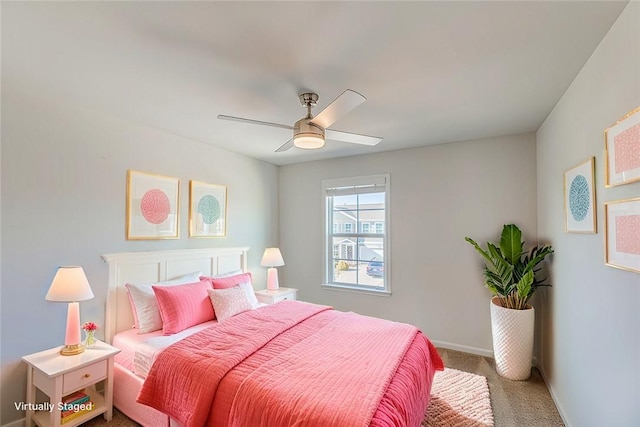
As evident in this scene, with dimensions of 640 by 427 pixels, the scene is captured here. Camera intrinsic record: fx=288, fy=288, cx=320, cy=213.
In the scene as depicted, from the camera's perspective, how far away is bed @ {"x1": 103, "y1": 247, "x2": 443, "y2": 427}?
1.46 metres

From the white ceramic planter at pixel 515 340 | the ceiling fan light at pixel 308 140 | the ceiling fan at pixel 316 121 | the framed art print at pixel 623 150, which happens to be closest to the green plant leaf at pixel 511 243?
the white ceramic planter at pixel 515 340

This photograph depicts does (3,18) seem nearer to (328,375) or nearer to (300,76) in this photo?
(300,76)

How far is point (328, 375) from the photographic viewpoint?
166 centimetres

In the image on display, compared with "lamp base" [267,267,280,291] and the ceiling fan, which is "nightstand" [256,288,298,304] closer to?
"lamp base" [267,267,280,291]

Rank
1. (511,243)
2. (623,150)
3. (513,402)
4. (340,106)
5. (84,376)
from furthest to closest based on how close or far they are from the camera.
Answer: (511,243)
(513,402)
(84,376)
(340,106)
(623,150)

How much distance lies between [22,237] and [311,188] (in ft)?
10.4

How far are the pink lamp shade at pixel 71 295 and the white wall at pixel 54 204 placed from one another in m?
0.23

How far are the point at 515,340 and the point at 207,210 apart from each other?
3519mm

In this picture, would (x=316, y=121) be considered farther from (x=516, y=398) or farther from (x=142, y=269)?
(x=516, y=398)

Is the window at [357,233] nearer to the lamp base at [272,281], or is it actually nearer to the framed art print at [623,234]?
the lamp base at [272,281]

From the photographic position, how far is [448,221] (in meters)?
3.45

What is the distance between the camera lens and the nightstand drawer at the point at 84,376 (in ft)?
6.38

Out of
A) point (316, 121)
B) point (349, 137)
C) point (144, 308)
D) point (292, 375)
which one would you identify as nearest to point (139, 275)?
point (144, 308)

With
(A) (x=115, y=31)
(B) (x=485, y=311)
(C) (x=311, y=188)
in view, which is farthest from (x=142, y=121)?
(B) (x=485, y=311)
